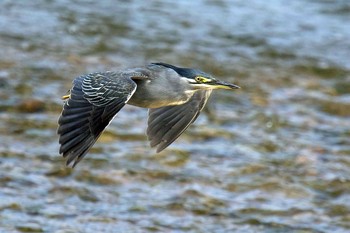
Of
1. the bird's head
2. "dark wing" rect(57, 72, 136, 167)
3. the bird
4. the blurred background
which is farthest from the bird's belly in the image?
the blurred background

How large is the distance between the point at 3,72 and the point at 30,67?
1.37 feet

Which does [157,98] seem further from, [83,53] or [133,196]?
[83,53]

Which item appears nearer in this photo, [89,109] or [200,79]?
[89,109]

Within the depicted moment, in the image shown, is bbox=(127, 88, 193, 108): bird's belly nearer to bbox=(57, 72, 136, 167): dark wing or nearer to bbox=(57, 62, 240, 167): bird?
bbox=(57, 62, 240, 167): bird

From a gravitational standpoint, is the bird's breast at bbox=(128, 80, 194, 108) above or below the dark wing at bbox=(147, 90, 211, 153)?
above

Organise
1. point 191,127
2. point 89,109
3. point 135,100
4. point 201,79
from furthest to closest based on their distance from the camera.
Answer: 1. point 191,127
2. point 201,79
3. point 135,100
4. point 89,109

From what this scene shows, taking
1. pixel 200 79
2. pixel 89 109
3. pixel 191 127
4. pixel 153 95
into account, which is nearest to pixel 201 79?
pixel 200 79

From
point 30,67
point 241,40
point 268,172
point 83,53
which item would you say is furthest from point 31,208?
point 241,40

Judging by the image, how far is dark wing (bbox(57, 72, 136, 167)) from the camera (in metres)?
6.60

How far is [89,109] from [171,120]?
1393 millimetres

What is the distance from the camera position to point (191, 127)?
35.8 ft

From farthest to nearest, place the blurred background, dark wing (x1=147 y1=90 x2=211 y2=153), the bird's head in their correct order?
the blurred background < dark wing (x1=147 y1=90 x2=211 y2=153) < the bird's head

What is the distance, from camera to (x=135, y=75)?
736 centimetres

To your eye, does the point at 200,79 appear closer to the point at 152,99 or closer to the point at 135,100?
the point at 152,99
